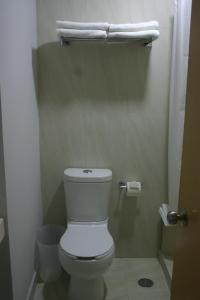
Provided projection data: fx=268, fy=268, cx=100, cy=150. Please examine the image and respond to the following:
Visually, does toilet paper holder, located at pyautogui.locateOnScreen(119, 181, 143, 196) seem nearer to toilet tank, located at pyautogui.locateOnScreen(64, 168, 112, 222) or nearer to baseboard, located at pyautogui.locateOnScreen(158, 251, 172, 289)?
toilet tank, located at pyautogui.locateOnScreen(64, 168, 112, 222)

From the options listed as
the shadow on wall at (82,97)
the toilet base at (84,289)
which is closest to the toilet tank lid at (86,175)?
the shadow on wall at (82,97)

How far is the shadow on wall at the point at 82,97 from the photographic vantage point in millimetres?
2062

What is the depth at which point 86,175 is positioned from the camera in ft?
6.72

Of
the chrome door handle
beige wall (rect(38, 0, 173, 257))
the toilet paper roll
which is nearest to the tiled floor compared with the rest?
beige wall (rect(38, 0, 173, 257))

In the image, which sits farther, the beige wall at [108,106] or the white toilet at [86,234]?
the beige wall at [108,106]

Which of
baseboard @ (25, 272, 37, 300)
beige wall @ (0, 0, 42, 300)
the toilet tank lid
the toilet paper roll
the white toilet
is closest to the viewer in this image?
beige wall @ (0, 0, 42, 300)

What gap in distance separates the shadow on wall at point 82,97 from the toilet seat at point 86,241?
1.50 feet

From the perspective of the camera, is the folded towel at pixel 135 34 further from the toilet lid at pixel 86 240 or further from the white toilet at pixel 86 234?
the toilet lid at pixel 86 240

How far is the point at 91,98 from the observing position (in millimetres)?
2127

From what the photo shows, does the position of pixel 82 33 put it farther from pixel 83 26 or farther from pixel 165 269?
pixel 165 269

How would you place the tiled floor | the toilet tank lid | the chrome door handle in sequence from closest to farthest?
1. the chrome door handle
2. the tiled floor
3. the toilet tank lid

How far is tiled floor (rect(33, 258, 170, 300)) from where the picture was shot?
1.93m

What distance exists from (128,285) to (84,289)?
413mm

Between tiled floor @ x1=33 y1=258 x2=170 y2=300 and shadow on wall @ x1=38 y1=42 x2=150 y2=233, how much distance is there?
0.76 m
